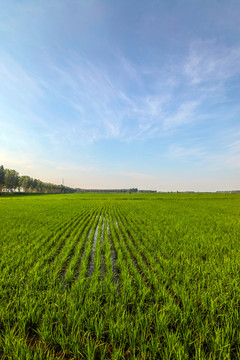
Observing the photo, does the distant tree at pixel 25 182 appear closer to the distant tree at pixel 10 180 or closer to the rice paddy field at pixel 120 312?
the distant tree at pixel 10 180

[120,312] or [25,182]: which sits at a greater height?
[25,182]

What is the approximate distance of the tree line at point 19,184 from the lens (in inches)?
3127

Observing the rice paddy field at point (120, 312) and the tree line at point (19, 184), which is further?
the tree line at point (19, 184)

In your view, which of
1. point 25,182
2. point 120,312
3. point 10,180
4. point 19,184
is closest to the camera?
point 120,312

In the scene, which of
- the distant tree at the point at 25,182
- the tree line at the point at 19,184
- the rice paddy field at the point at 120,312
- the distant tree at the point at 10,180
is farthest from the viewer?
the distant tree at the point at 25,182

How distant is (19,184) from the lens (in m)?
97.8

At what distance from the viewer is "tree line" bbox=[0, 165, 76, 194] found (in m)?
79.4

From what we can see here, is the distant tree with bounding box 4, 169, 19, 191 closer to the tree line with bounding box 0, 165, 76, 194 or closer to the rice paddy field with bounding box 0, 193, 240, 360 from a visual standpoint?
the tree line with bounding box 0, 165, 76, 194

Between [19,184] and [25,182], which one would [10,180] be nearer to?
[19,184]

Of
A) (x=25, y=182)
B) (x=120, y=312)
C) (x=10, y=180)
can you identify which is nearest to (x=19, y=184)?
(x=25, y=182)

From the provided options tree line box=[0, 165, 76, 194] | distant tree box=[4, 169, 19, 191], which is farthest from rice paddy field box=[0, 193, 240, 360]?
distant tree box=[4, 169, 19, 191]

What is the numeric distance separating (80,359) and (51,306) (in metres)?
1.36

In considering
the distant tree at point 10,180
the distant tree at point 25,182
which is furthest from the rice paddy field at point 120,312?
the distant tree at point 25,182

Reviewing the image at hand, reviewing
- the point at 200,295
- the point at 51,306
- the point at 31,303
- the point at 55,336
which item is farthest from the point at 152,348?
the point at 31,303
